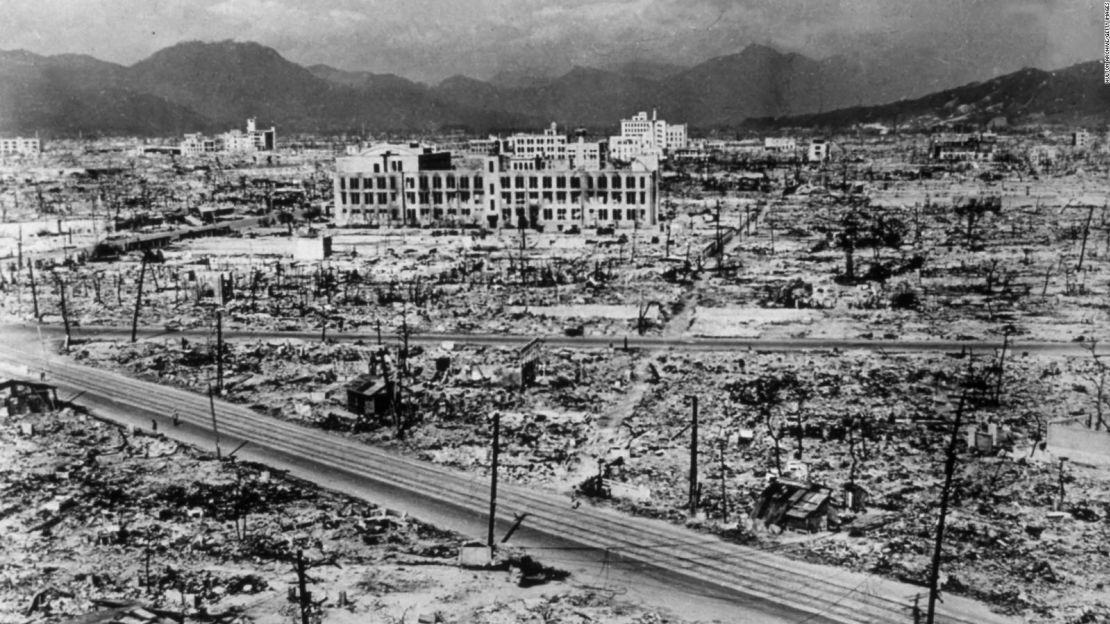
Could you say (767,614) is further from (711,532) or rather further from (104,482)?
(104,482)

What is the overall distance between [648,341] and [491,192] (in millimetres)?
49582

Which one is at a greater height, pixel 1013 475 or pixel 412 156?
pixel 412 156

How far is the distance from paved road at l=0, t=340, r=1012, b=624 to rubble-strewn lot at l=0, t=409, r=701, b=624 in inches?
71.9

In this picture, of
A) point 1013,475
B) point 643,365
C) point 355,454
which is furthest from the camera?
point 643,365

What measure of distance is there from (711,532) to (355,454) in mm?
12147

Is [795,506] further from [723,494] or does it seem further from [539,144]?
[539,144]

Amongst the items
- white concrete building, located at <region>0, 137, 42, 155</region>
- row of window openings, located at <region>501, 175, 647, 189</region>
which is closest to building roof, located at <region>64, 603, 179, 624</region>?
row of window openings, located at <region>501, 175, 647, 189</region>

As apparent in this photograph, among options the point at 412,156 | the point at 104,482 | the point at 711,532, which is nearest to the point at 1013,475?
the point at 711,532

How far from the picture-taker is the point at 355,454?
2952 cm

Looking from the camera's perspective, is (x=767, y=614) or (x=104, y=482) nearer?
(x=767, y=614)

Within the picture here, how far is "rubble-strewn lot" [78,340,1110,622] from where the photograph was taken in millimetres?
22109

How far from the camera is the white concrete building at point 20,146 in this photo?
180m

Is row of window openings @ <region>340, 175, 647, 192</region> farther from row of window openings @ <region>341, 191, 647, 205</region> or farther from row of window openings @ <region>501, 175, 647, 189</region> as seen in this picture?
row of window openings @ <region>341, 191, 647, 205</region>

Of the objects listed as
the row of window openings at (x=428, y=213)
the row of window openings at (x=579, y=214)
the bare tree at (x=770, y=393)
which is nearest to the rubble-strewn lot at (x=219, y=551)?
the bare tree at (x=770, y=393)
